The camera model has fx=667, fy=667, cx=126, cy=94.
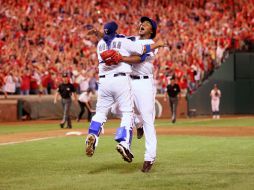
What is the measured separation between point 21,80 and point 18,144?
14.1 m

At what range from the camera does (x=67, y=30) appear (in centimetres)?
3403

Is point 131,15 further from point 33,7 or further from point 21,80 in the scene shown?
point 21,80

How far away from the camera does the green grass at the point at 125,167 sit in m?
8.85

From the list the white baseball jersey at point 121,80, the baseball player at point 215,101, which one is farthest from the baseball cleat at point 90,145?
the baseball player at point 215,101

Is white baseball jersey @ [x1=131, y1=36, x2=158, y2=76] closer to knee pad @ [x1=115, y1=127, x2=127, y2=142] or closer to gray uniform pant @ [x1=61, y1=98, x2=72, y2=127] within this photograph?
knee pad @ [x1=115, y1=127, x2=127, y2=142]

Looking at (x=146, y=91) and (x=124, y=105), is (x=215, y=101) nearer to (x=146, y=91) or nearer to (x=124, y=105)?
(x=146, y=91)

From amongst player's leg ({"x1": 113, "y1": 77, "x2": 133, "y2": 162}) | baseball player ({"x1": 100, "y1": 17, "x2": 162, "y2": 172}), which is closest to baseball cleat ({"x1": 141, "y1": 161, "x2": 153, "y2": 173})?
baseball player ({"x1": 100, "y1": 17, "x2": 162, "y2": 172})

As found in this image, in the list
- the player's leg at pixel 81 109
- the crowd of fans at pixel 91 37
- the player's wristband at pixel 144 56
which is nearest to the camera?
the player's wristband at pixel 144 56

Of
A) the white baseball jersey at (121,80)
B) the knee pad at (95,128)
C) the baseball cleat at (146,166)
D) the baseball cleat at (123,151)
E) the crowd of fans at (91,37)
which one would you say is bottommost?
the baseball cleat at (146,166)

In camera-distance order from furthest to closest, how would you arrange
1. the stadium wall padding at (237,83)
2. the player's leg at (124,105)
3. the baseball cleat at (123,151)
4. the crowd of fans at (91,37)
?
the stadium wall padding at (237,83) < the crowd of fans at (91,37) < the player's leg at (124,105) < the baseball cleat at (123,151)

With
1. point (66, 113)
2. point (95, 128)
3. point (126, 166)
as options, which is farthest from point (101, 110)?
point (66, 113)

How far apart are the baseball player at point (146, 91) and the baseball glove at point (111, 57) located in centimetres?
15

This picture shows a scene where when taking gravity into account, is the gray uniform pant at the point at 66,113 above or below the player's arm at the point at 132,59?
below

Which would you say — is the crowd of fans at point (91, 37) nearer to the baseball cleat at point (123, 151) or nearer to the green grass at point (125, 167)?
the green grass at point (125, 167)
